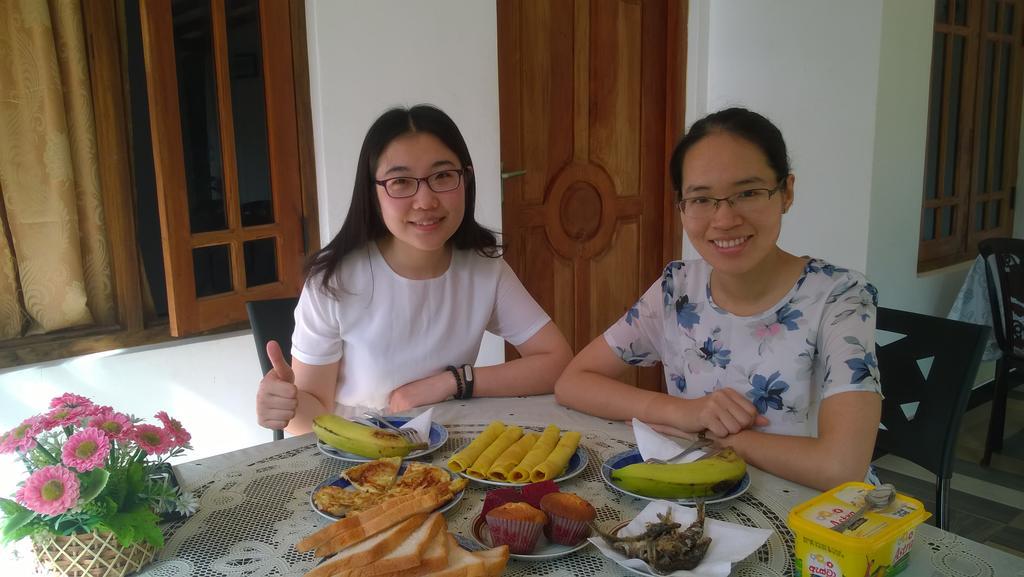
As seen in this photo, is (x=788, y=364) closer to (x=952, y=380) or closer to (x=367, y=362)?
(x=952, y=380)

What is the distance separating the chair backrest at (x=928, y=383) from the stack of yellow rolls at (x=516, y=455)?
75 centimetres

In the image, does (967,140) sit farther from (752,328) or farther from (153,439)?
(153,439)

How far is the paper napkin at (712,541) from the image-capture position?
890mm

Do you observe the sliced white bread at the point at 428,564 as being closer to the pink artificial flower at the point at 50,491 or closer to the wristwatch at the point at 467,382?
the pink artificial flower at the point at 50,491

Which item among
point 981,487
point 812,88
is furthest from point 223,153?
point 981,487

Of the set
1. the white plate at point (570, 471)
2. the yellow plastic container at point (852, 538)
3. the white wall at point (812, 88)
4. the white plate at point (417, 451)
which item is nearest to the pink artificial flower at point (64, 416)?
the white plate at point (417, 451)

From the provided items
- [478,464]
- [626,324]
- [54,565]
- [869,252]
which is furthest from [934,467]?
[869,252]

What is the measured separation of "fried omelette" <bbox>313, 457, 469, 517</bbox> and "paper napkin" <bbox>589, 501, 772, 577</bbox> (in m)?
0.26

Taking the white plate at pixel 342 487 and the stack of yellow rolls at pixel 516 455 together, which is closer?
the white plate at pixel 342 487

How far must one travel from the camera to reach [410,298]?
5.85 ft

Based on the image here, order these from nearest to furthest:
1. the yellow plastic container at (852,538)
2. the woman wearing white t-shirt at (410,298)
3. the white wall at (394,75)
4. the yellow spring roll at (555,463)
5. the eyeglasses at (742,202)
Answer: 1. the yellow plastic container at (852,538)
2. the yellow spring roll at (555,463)
3. the eyeglasses at (742,202)
4. the woman wearing white t-shirt at (410,298)
5. the white wall at (394,75)

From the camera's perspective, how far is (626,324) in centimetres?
172

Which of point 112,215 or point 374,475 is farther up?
point 112,215

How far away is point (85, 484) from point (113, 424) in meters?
0.08
